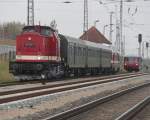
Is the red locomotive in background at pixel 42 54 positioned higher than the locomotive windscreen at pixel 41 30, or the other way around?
the locomotive windscreen at pixel 41 30

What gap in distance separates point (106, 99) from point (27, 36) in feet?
38.5

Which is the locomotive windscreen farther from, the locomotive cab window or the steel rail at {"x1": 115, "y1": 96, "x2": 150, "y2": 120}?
the steel rail at {"x1": 115, "y1": 96, "x2": 150, "y2": 120}

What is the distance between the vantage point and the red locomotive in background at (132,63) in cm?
7801

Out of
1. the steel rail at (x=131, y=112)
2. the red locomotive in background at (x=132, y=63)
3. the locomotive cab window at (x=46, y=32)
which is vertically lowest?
the steel rail at (x=131, y=112)

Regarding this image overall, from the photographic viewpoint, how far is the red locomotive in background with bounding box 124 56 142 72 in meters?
78.0

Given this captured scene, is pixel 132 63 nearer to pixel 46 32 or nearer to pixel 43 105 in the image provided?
pixel 46 32

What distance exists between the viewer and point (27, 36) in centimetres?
3250

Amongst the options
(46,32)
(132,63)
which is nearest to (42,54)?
(46,32)

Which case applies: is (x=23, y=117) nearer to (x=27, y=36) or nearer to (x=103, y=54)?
(x=27, y=36)

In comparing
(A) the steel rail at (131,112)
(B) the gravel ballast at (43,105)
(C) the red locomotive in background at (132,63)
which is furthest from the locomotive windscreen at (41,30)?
(C) the red locomotive in background at (132,63)

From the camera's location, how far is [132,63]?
257 ft

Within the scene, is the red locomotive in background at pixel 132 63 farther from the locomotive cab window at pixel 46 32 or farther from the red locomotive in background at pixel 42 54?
the locomotive cab window at pixel 46 32

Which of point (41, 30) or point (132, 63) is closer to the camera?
point (41, 30)

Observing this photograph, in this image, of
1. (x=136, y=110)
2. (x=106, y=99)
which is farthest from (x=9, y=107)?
(x=106, y=99)
